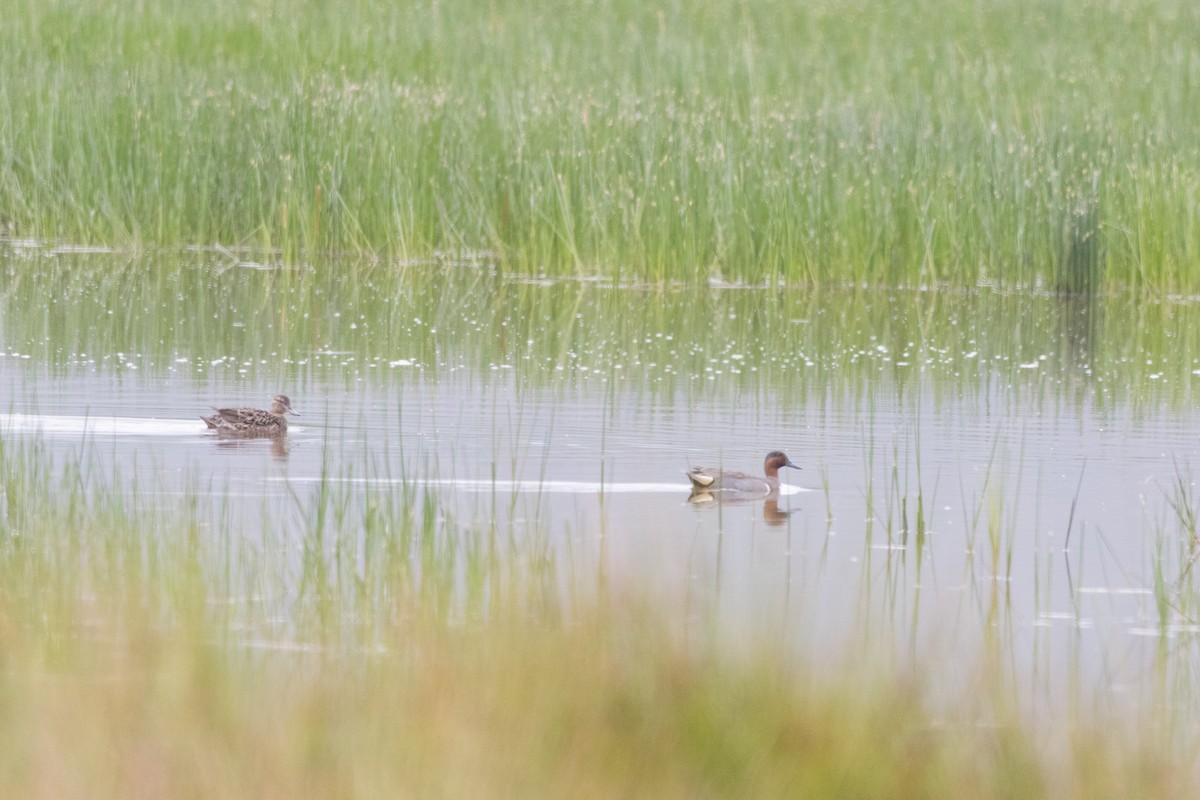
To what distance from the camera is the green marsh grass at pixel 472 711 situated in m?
4.48

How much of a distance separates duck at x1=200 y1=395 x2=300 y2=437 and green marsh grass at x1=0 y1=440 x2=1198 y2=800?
3965mm

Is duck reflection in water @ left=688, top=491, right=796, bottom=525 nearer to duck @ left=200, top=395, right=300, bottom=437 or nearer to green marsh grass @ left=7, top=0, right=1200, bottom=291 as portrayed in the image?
duck @ left=200, top=395, right=300, bottom=437

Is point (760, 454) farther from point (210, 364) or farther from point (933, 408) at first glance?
point (210, 364)

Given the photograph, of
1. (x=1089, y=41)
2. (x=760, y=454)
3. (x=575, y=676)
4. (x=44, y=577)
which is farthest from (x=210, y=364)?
(x=1089, y=41)

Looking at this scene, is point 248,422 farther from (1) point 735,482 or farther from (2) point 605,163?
(2) point 605,163

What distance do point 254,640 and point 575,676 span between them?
1.03 meters

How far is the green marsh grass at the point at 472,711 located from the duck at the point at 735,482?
291 cm

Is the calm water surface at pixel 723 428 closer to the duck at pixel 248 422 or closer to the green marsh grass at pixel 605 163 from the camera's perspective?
the duck at pixel 248 422

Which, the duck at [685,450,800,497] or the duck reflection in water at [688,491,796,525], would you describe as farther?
the duck at [685,450,800,497]

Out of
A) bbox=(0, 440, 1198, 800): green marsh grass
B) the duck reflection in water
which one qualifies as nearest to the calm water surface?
the duck reflection in water

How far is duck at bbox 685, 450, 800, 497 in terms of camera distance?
28.9ft

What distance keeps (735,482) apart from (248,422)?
2.37 m

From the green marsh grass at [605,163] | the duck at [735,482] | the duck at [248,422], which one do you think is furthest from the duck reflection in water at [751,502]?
the green marsh grass at [605,163]

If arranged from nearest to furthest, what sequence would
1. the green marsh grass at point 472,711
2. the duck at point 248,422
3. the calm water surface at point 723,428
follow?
1. the green marsh grass at point 472,711
2. the calm water surface at point 723,428
3. the duck at point 248,422
